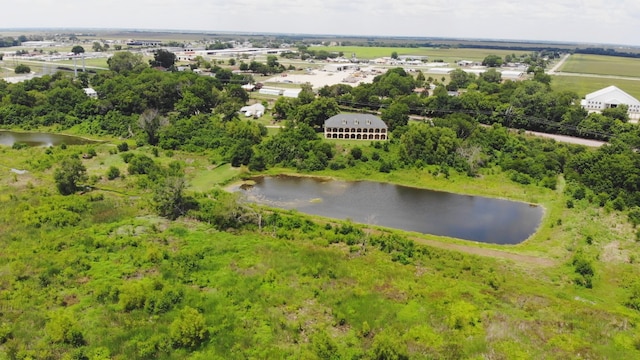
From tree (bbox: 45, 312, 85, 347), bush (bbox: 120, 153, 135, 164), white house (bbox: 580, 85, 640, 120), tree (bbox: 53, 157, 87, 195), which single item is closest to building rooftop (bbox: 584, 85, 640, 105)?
white house (bbox: 580, 85, 640, 120)

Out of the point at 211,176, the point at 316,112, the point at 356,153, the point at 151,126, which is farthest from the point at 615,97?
the point at 151,126

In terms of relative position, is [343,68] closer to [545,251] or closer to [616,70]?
[616,70]

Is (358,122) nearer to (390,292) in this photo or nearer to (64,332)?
(390,292)

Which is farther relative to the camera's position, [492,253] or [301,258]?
[492,253]

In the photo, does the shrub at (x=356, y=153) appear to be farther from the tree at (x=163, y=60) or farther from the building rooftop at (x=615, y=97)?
the tree at (x=163, y=60)

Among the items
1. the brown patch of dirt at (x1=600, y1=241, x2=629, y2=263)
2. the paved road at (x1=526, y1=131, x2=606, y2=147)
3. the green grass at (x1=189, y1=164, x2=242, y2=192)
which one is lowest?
the brown patch of dirt at (x1=600, y1=241, x2=629, y2=263)

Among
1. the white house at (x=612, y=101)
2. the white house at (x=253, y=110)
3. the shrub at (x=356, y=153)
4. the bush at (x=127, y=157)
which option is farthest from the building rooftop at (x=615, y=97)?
the bush at (x=127, y=157)

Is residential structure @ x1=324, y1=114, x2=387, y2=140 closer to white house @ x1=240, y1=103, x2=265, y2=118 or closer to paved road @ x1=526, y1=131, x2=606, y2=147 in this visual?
white house @ x1=240, y1=103, x2=265, y2=118
